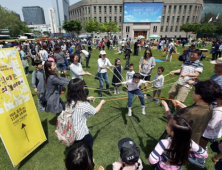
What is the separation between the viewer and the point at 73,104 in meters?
2.46

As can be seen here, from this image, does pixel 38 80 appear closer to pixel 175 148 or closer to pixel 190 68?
pixel 175 148

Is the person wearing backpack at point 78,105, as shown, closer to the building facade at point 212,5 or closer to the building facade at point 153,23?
the building facade at point 153,23

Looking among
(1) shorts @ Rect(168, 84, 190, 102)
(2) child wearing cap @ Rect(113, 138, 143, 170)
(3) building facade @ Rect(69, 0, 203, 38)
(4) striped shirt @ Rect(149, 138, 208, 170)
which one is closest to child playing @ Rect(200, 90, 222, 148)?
(4) striped shirt @ Rect(149, 138, 208, 170)

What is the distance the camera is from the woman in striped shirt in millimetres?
1685

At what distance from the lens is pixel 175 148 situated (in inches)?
68.6

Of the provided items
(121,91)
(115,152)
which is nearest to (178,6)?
(121,91)

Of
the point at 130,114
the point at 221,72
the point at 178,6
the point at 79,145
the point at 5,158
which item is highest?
the point at 178,6

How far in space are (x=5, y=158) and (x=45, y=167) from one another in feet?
4.05

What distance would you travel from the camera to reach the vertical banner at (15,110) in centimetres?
244

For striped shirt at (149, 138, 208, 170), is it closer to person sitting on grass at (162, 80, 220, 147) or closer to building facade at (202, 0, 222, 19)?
person sitting on grass at (162, 80, 220, 147)

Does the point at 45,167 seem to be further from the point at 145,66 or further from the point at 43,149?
the point at 145,66

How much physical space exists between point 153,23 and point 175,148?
65159mm

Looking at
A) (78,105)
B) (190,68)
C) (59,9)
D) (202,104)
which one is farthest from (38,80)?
(59,9)

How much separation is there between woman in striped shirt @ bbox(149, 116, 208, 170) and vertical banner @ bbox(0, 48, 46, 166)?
9.24ft
